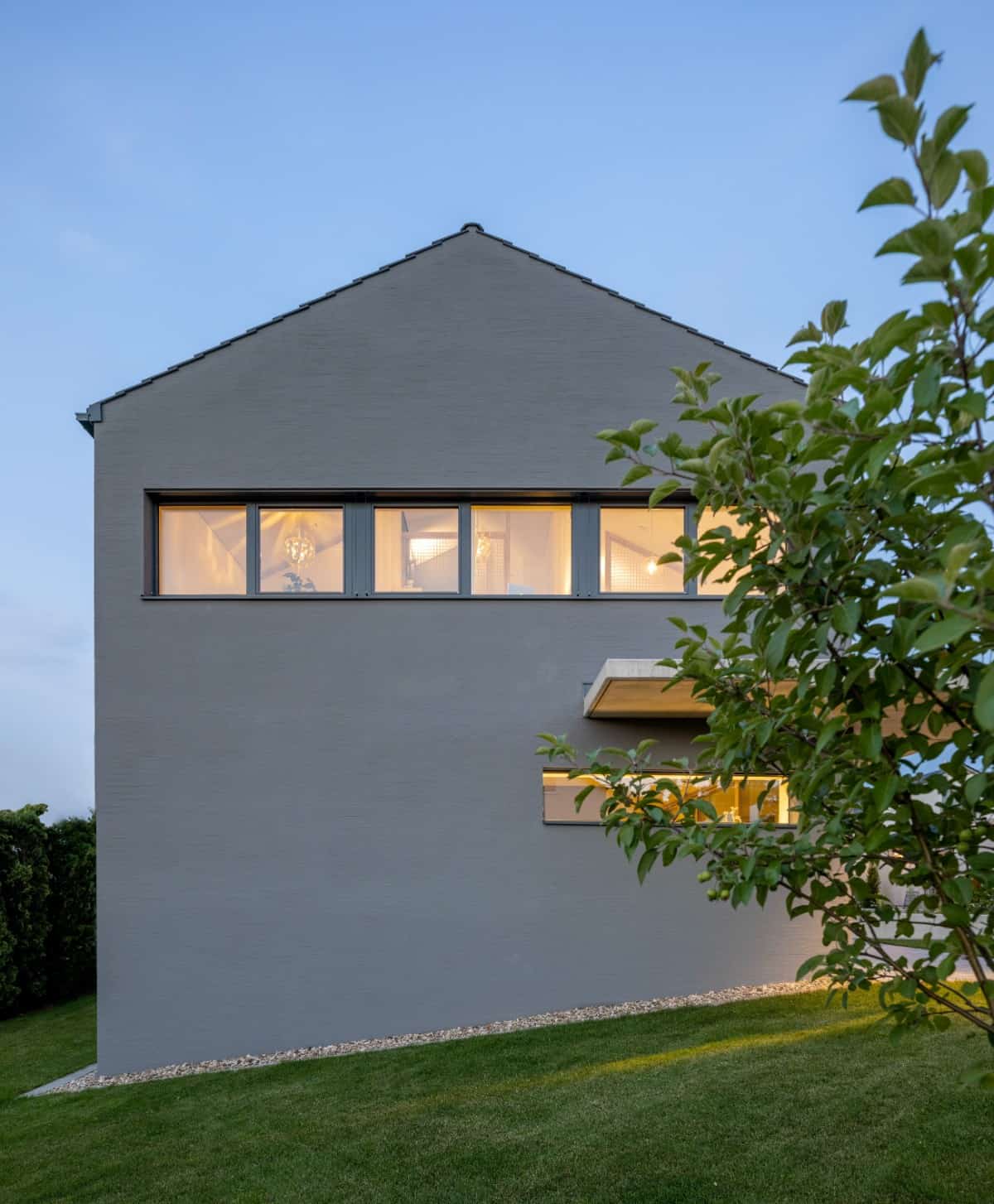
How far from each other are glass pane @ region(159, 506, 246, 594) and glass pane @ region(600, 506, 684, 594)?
383 cm

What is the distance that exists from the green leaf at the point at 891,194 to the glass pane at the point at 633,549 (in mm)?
7724

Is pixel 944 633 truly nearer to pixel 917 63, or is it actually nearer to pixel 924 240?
pixel 924 240

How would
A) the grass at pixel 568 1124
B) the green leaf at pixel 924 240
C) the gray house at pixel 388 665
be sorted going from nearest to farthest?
the green leaf at pixel 924 240
the grass at pixel 568 1124
the gray house at pixel 388 665

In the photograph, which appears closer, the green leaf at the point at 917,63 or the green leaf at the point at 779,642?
the green leaf at the point at 917,63

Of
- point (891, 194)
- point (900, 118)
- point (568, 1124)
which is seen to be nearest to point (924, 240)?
point (891, 194)

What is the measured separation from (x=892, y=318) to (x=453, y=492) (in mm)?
7742

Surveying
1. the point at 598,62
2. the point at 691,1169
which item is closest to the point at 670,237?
the point at 598,62

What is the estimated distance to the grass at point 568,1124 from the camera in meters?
4.27

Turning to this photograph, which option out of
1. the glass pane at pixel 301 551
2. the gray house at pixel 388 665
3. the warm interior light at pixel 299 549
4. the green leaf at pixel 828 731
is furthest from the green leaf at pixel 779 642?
the warm interior light at pixel 299 549

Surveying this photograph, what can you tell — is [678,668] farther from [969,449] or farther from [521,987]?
[521,987]

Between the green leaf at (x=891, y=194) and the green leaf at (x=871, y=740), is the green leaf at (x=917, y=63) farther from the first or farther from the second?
the green leaf at (x=871, y=740)

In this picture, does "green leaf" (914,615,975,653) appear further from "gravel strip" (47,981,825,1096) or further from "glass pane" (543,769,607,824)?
"gravel strip" (47,981,825,1096)

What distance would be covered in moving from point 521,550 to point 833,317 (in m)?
7.10

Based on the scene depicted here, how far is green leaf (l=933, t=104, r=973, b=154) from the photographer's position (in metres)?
1.31
